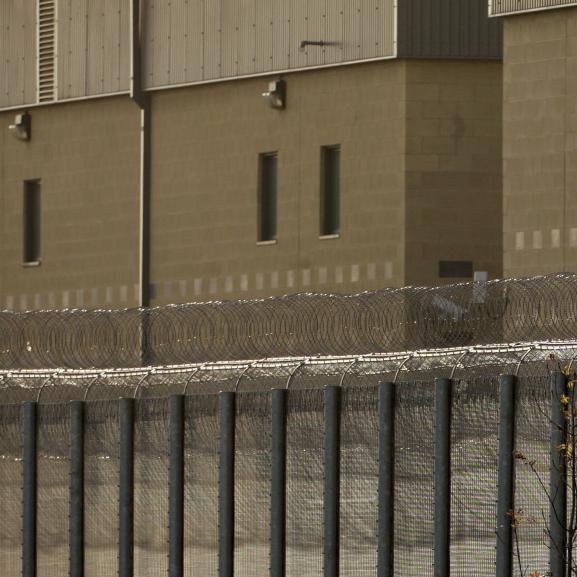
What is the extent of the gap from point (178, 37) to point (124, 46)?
1.74m

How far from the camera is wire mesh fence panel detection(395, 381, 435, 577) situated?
12.8m

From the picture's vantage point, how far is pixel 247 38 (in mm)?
41594

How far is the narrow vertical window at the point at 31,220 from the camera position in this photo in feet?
155

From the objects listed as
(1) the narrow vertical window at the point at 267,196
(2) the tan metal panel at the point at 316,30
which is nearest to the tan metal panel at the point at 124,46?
(1) the narrow vertical window at the point at 267,196

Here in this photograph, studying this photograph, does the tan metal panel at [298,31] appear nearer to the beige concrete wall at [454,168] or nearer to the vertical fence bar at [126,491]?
the beige concrete wall at [454,168]

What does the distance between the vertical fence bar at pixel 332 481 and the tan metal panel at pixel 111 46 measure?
3210 cm

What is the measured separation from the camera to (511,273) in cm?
3572

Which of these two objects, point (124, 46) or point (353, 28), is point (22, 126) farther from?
point (353, 28)

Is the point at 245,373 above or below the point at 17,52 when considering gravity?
below

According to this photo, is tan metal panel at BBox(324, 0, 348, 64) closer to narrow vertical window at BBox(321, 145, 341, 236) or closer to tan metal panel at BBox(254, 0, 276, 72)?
tan metal panel at BBox(254, 0, 276, 72)

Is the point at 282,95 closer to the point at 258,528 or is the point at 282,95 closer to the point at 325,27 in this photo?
the point at 325,27

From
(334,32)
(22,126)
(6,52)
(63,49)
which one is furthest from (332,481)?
(6,52)

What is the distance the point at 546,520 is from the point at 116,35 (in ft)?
109

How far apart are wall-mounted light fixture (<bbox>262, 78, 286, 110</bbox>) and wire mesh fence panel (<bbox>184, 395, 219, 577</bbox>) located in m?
27.4
